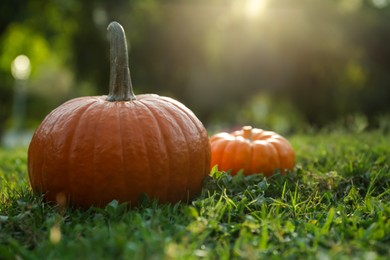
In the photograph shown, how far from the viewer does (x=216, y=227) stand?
95.9 inches

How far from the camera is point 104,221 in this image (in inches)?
103

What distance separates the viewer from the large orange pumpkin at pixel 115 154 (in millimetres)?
2959

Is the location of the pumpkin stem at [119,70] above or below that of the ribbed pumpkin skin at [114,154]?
above

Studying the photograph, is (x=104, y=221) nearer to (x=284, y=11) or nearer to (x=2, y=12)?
(x=2, y=12)

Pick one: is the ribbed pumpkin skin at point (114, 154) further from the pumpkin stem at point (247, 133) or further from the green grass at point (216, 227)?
the pumpkin stem at point (247, 133)

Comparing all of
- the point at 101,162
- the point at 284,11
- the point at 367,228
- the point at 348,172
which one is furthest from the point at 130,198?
the point at 284,11

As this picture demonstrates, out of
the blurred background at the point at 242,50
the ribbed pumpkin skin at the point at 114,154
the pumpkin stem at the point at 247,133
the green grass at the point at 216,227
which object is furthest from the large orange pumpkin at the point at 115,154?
the blurred background at the point at 242,50

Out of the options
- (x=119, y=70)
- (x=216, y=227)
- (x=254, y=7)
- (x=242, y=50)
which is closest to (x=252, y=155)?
(x=119, y=70)

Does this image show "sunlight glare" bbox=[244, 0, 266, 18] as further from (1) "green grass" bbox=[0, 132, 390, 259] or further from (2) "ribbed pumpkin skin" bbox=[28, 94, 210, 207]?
(2) "ribbed pumpkin skin" bbox=[28, 94, 210, 207]

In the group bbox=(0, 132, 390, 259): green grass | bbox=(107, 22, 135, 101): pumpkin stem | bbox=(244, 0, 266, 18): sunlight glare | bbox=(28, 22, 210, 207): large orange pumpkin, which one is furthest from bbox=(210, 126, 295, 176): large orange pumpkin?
bbox=(244, 0, 266, 18): sunlight glare

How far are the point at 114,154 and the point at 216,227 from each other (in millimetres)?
833

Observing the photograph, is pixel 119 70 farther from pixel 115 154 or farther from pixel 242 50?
pixel 242 50

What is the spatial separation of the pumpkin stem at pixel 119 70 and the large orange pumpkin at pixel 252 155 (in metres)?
1.08

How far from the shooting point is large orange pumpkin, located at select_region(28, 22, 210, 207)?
9.71 ft
